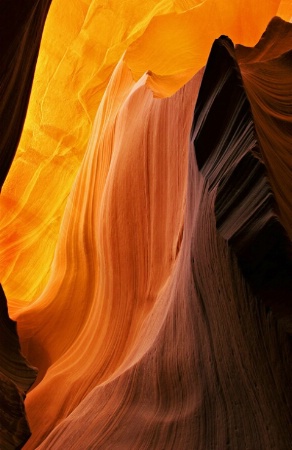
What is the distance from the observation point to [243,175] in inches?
55.6

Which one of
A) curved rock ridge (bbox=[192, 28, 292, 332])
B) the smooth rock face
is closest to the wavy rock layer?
the smooth rock face

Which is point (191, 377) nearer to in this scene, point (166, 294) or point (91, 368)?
point (166, 294)

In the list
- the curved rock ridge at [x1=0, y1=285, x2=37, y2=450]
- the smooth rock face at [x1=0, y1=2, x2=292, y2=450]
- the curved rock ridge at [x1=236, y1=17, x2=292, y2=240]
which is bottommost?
the curved rock ridge at [x1=0, y1=285, x2=37, y2=450]

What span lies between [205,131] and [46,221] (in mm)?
2761

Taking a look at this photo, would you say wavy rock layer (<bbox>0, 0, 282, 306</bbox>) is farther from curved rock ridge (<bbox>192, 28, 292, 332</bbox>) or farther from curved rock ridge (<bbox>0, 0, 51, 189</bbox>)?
curved rock ridge (<bbox>192, 28, 292, 332</bbox>)

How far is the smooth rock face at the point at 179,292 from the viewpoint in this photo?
4.24ft

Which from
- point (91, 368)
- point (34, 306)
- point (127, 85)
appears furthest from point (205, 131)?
point (127, 85)

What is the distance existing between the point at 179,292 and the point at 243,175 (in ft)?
1.54

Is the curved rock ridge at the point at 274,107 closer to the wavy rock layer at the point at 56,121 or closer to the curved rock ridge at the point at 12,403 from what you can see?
the curved rock ridge at the point at 12,403

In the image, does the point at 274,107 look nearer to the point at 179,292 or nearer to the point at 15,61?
the point at 179,292

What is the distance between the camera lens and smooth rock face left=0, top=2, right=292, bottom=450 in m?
1.29

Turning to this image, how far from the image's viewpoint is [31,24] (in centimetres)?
197

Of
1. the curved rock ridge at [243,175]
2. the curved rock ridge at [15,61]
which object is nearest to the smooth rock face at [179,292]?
the curved rock ridge at [243,175]

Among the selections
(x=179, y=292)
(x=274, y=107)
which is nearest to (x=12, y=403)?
(x=179, y=292)
